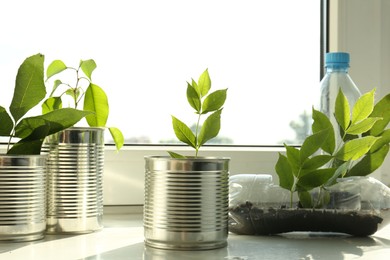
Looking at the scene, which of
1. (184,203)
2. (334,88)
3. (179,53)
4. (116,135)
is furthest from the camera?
(179,53)

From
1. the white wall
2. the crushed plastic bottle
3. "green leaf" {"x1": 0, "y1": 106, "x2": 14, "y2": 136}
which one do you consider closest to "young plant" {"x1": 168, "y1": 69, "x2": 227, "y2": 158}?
the crushed plastic bottle

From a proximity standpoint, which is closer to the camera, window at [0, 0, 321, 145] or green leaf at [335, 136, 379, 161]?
Answer: green leaf at [335, 136, 379, 161]

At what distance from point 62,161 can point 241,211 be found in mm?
252

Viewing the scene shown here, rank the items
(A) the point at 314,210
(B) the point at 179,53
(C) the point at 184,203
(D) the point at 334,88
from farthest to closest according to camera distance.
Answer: (B) the point at 179,53 → (D) the point at 334,88 → (A) the point at 314,210 → (C) the point at 184,203

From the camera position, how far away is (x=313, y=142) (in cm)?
77

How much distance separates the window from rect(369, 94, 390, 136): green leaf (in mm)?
407

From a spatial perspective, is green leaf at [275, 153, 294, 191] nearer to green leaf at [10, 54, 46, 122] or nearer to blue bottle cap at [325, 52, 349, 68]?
blue bottle cap at [325, 52, 349, 68]

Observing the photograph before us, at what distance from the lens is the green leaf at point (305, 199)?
0.82 metres

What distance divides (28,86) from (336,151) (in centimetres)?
42

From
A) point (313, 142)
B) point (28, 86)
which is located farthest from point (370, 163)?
point (28, 86)

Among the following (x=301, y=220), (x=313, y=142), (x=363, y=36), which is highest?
(x=363, y=36)

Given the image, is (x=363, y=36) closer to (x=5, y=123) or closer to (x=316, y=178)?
(x=316, y=178)

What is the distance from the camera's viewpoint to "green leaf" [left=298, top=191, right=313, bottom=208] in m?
0.82

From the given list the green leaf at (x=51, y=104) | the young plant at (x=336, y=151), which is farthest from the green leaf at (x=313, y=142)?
the green leaf at (x=51, y=104)
